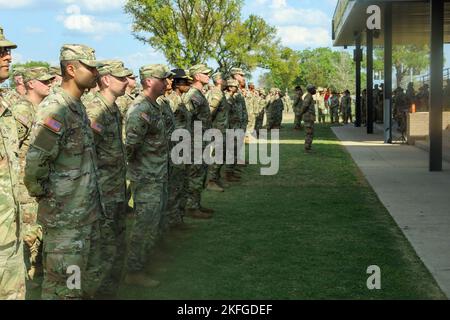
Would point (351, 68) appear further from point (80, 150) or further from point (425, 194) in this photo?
point (80, 150)

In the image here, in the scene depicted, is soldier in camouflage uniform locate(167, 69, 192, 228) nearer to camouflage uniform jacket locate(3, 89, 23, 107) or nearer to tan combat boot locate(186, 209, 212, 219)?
tan combat boot locate(186, 209, 212, 219)

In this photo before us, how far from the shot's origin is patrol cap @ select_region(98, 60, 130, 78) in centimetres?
524

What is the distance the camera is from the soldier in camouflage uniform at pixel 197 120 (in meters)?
8.45

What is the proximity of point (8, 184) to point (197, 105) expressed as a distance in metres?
5.27

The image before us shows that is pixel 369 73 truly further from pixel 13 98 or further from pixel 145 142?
pixel 145 142

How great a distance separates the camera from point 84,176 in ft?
14.0

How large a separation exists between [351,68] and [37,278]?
100 metres

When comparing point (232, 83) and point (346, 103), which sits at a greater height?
point (232, 83)

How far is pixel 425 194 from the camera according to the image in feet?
33.3

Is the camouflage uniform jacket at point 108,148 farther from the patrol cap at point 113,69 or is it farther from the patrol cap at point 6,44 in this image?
the patrol cap at point 6,44

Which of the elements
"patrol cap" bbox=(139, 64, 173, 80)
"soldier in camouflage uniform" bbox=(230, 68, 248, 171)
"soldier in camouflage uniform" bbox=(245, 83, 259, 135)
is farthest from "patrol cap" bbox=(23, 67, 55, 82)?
"soldier in camouflage uniform" bbox=(245, 83, 259, 135)

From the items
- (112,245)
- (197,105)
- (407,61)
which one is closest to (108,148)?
(112,245)

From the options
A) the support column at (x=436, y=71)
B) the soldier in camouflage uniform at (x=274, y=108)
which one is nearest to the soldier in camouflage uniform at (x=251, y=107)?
the soldier in camouflage uniform at (x=274, y=108)
